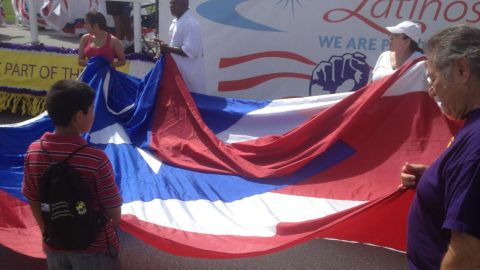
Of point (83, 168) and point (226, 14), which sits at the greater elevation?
point (226, 14)

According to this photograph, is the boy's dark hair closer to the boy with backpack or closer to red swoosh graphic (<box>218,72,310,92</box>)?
the boy with backpack

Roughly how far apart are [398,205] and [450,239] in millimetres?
1480

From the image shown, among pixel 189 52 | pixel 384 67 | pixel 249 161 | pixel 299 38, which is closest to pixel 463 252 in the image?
pixel 249 161

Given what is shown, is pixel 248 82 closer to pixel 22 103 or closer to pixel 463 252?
pixel 22 103

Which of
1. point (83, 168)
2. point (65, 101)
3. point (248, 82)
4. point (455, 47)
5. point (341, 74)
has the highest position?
point (455, 47)

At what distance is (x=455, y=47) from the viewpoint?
1333 millimetres

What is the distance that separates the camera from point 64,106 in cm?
193

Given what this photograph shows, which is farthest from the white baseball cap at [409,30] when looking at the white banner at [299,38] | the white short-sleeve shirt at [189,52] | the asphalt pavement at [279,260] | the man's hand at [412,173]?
the man's hand at [412,173]

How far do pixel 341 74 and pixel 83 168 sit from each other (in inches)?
199

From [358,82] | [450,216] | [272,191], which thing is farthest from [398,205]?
[358,82]

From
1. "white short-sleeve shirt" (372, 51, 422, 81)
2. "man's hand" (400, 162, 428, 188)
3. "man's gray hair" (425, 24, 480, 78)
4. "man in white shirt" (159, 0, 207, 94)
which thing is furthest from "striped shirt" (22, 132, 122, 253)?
"man in white shirt" (159, 0, 207, 94)

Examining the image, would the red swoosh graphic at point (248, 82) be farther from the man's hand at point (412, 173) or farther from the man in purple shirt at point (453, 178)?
the man in purple shirt at point (453, 178)

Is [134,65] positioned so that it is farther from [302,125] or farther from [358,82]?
[302,125]

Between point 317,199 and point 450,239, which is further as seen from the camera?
point 317,199
